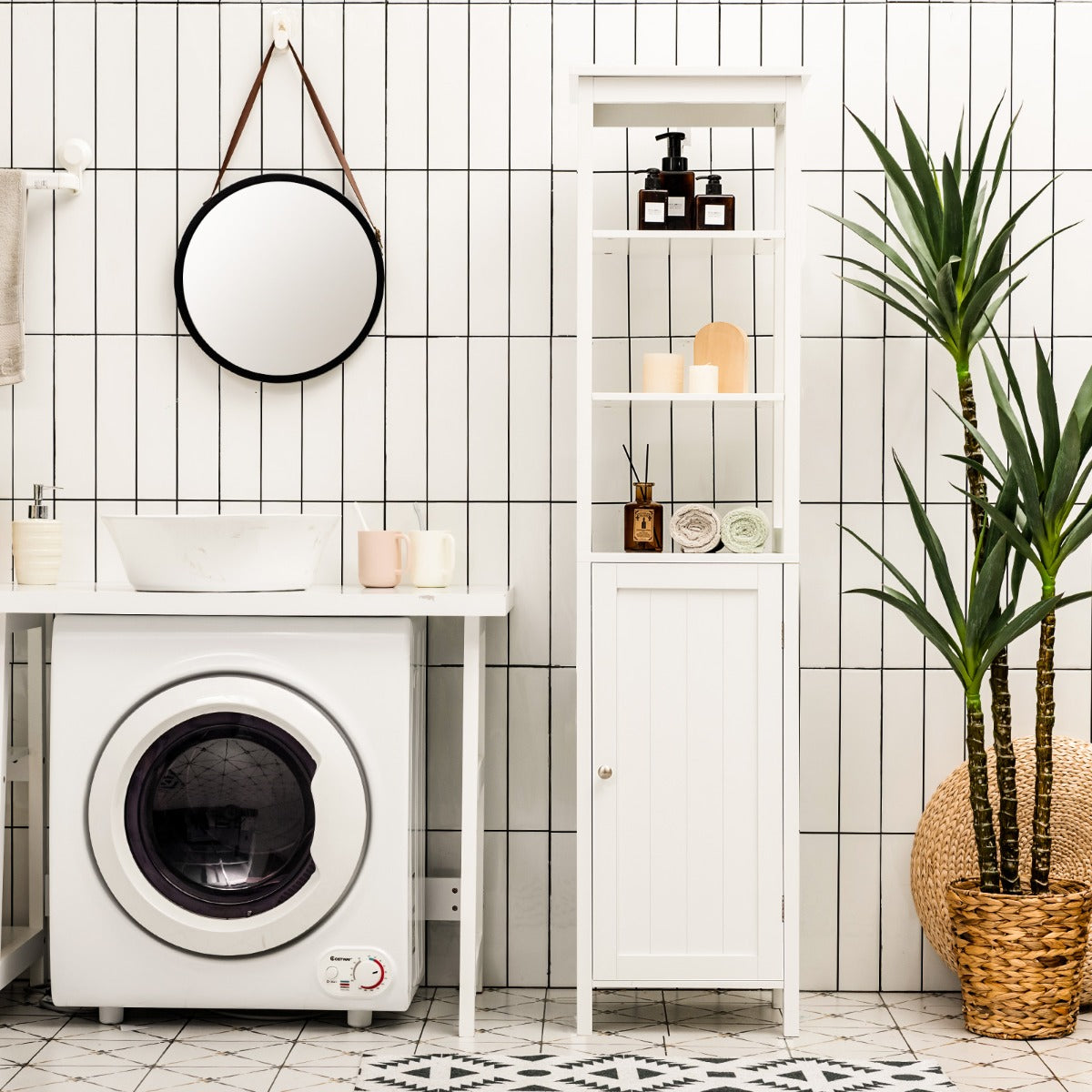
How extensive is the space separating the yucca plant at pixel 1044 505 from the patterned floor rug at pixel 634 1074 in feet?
1.51

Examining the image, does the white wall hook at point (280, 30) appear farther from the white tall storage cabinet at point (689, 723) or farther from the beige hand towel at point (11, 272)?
the white tall storage cabinet at point (689, 723)

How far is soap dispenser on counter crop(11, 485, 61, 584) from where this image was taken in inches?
87.6

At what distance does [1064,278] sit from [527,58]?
1.19 meters

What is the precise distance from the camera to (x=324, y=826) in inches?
79.0

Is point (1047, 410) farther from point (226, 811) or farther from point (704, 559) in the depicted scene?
point (226, 811)

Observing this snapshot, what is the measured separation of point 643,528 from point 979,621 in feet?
2.02

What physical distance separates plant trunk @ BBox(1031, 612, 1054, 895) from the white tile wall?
0.30m

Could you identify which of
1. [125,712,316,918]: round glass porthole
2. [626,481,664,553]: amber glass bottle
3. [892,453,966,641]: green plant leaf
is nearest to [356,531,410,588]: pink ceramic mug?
[125,712,316,918]: round glass porthole

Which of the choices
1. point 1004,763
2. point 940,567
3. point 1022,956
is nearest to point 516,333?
point 940,567

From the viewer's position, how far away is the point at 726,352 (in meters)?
2.21

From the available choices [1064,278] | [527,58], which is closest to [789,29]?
[527,58]

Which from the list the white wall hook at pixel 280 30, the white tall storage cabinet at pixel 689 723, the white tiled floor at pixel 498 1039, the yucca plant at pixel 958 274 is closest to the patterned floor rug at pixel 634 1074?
the white tiled floor at pixel 498 1039

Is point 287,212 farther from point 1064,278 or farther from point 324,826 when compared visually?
point 1064,278

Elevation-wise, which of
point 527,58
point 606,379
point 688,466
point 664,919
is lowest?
point 664,919
